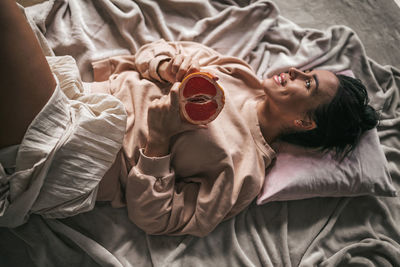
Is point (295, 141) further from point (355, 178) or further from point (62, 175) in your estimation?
point (62, 175)

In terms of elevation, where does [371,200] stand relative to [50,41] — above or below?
below

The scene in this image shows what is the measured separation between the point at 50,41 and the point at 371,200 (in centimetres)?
134

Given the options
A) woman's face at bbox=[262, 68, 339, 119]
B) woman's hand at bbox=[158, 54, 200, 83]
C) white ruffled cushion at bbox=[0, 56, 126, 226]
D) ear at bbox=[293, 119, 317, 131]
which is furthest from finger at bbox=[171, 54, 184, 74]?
ear at bbox=[293, 119, 317, 131]

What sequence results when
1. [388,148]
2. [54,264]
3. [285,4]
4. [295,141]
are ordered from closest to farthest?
[54,264] < [295,141] < [388,148] < [285,4]

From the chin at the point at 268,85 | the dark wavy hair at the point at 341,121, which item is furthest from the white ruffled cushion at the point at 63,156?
the dark wavy hair at the point at 341,121

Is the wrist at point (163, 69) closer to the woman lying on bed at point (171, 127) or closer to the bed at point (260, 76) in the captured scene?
the woman lying on bed at point (171, 127)

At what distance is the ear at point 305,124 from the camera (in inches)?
39.5

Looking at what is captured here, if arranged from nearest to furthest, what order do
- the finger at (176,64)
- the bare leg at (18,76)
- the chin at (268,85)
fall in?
the bare leg at (18,76)
the finger at (176,64)
the chin at (268,85)

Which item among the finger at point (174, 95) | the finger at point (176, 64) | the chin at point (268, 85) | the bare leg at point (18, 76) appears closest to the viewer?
the bare leg at point (18, 76)

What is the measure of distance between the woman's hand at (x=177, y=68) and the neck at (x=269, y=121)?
11.6 inches

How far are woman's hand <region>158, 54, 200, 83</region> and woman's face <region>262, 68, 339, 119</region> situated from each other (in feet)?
0.94

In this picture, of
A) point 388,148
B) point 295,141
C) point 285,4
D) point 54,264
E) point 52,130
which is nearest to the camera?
point 52,130

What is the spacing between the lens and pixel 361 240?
3.57 ft

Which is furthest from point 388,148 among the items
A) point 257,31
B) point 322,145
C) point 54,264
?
point 54,264
